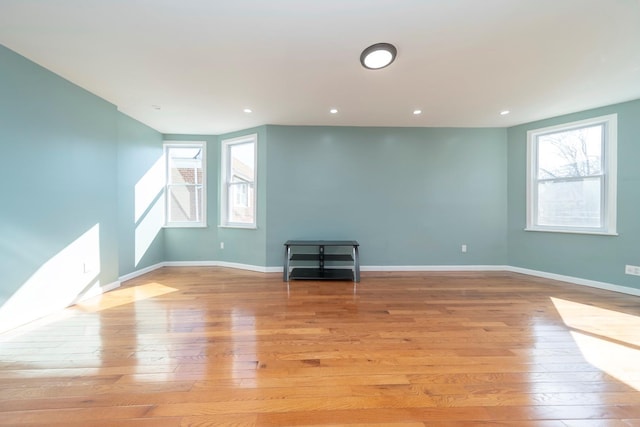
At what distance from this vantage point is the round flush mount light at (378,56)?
1952 millimetres

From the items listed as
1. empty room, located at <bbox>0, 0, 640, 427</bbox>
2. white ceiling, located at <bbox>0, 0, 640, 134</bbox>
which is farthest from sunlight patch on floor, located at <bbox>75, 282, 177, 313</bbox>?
white ceiling, located at <bbox>0, 0, 640, 134</bbox>

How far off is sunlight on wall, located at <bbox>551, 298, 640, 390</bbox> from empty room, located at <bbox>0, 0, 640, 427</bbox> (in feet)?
0.07

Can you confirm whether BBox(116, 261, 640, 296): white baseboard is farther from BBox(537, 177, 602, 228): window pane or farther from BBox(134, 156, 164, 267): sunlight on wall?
BBox(537, 177, 602, 228): window pane

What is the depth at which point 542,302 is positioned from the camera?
2693mm

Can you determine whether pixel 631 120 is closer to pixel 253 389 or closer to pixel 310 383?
pixel 310 383

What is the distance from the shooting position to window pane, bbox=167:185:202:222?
173 inches

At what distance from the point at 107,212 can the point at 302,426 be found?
11.1 feet

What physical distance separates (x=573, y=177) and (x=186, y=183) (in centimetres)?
616

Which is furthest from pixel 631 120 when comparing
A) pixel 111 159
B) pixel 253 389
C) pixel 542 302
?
pixel 111 159

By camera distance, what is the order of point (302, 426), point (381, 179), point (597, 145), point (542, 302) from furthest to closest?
point (381, 179) → point (597, 145) → point (542, 302) → point (302, 426)

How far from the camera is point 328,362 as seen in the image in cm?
164

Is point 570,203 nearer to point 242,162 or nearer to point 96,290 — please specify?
point 242,162

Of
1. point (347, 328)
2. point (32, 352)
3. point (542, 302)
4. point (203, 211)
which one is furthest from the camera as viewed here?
point (203, 211)

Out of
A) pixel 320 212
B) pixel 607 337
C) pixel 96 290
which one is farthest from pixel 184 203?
pixel 607 337
